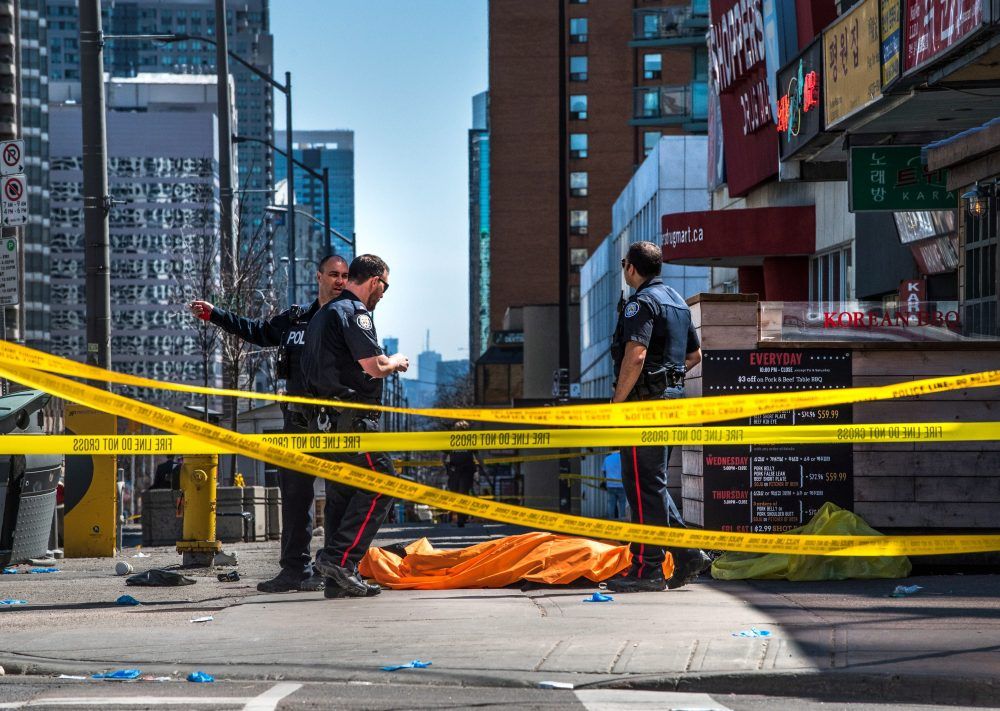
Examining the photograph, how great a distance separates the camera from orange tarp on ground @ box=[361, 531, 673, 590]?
976 centimetres

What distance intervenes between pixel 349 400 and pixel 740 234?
1955 cm

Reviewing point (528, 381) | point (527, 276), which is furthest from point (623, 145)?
point (528, 381)

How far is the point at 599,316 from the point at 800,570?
169ft

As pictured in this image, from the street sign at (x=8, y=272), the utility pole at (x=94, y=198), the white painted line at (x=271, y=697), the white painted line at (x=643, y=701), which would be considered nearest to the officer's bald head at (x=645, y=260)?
the white painted line at (x=643, y=701)

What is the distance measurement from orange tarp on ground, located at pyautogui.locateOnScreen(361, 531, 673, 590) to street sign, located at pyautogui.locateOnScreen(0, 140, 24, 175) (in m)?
7.10

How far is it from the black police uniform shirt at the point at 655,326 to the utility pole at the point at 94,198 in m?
7.59

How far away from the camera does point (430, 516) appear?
41.4 meters

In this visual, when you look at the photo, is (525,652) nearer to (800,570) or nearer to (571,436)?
(571,436)

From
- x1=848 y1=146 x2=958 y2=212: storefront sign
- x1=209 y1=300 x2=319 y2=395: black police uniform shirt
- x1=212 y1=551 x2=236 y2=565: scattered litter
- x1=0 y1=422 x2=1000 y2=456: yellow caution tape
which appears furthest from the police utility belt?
x1=848 y1=146 x2=958 y2=212: storefront sign

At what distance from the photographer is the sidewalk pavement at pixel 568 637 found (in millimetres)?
6211

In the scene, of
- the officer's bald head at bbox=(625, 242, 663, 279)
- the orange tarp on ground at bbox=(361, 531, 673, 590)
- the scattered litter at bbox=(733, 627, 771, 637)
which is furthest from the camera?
the orange tarp on ground at bbox=(361, 531, 673, 590)

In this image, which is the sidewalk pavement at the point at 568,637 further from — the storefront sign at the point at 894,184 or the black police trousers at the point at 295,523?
the storefront sign at the point at 894,184

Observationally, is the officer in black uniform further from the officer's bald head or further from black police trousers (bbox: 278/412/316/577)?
the officer's bald head

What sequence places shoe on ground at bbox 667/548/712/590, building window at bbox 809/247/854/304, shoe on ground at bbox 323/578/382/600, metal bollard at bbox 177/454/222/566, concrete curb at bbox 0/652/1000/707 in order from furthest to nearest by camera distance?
1. building window at bbox 809/247/854/304
2. metal bollard at bbox 177/454/222/566
3. shoe on ground at bbox 667/548/712/590
4. shoe on ground at bbox 323/578/382/600
5. concrete curb at bbox 0/652/1000/707
